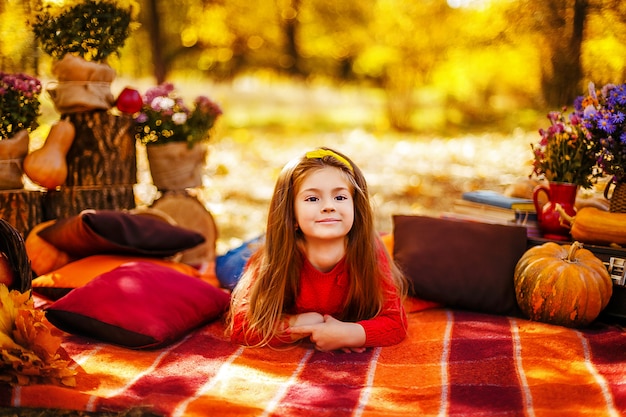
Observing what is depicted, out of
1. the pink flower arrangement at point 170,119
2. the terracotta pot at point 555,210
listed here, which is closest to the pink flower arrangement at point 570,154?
the terracotta pot at point 555,210

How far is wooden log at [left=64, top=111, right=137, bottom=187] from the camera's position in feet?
13.8

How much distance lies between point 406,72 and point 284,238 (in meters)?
9.17

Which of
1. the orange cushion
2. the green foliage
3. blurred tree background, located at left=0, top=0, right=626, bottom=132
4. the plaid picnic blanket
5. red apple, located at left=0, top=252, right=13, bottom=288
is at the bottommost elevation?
the plaid picnic blanket

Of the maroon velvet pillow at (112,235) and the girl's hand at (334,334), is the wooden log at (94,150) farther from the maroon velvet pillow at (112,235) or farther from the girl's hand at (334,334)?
the girl's hand at (334,334)

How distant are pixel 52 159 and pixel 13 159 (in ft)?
0.66

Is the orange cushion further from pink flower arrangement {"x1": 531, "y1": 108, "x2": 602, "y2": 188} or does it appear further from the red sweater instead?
pink flower arrangement {"x1": 531, "y1": 108, "x2": 602, "y2": 188}

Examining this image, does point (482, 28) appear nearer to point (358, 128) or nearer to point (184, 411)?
point (358, 128)

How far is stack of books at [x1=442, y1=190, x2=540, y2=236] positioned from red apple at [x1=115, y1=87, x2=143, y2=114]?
1970mm

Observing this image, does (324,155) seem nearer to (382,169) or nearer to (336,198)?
(336,198)

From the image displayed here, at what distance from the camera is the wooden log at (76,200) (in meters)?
4.15

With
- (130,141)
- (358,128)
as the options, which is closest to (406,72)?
(358,128)

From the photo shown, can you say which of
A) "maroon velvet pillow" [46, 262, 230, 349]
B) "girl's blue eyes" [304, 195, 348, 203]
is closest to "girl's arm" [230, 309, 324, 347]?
"maroon velvet pillow" [46, 262, 230, 349]

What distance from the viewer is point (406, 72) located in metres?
11.6

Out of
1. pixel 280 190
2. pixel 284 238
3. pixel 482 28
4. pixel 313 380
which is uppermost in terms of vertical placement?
pixel 482 28
